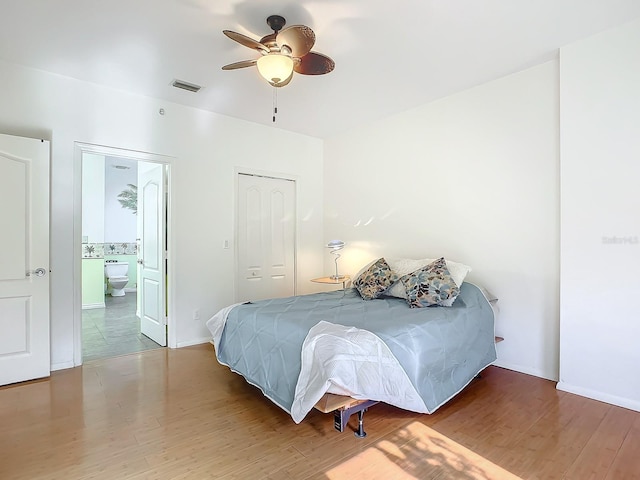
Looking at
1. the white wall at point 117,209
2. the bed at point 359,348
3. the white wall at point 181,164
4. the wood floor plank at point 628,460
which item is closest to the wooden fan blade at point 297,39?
the bed at point 359,348

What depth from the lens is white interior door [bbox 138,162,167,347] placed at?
161 inches

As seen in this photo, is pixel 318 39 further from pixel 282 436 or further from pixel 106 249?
pixel 106 249

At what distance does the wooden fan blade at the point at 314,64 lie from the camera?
243 centimetres

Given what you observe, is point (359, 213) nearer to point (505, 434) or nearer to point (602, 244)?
point (602, 244)

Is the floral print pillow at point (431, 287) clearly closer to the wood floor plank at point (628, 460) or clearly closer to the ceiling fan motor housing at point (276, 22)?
the wood floor plank at point (628, 460)

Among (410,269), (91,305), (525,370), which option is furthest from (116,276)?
(525,370)

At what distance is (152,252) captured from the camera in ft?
14.3

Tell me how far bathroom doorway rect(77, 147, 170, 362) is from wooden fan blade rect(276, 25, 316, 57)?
7.65 ft

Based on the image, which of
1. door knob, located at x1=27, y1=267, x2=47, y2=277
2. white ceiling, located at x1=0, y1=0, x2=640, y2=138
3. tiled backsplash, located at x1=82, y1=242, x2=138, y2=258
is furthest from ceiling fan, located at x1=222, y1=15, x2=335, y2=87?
tiled backsplash, located at x1=82, y1=242, x2=138, y2=258

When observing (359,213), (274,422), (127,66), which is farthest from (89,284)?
(274,422)

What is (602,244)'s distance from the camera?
264cm

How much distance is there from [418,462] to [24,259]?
11.3 feet

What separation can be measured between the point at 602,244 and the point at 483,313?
1012 mm

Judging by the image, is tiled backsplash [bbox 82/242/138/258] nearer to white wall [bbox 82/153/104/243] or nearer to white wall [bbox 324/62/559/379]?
white wall [bbox 82/153/104/243]
